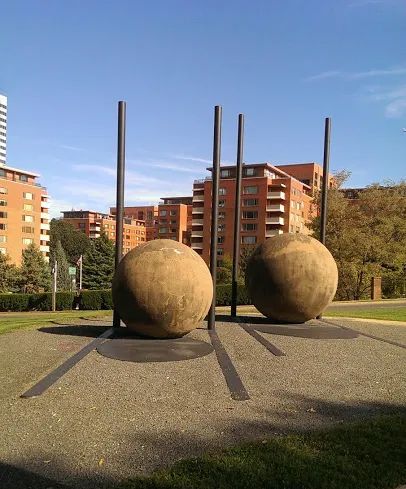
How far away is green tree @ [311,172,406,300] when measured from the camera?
38281 mm

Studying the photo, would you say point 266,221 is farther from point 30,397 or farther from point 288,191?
point 30,397

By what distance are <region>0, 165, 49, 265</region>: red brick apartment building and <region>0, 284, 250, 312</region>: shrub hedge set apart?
177 ft

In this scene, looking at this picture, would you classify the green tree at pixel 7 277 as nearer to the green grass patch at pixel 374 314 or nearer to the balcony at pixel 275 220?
the balcony at pixel 275 220

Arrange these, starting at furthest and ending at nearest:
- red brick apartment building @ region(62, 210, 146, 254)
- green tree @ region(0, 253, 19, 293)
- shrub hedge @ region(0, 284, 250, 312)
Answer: red brick apartment building @ region(62, 210, 146, 254) → green tree @ region(0, 253, 19, 293) → shrub hedge @ region(0, 284, 250, 312)

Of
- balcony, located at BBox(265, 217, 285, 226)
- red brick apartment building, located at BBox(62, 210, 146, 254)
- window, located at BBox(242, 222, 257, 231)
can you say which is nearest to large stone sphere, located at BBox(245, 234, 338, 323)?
balcony, located at BBox(265, 217, 285, 226)

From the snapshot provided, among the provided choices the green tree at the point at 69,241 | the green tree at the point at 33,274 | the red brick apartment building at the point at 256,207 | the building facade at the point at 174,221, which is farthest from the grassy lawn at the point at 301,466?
the building facade at the point at 174,221

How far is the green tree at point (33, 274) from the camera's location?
65062mm

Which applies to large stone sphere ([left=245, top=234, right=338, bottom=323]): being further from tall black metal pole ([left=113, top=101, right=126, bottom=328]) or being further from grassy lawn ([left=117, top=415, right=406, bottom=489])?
grassy lawn ([left=117, top=415, right=406, bottom=489])

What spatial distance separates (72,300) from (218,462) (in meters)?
30.8

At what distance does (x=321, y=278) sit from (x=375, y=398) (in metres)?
6.83

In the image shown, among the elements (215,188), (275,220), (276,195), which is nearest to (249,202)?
(276,195)

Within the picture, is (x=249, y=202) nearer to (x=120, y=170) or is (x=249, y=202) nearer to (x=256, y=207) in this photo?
(x=256, y=207)

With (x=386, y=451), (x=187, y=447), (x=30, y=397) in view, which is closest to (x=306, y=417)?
(x=386, y=451)

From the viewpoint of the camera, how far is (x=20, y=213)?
296 feet
